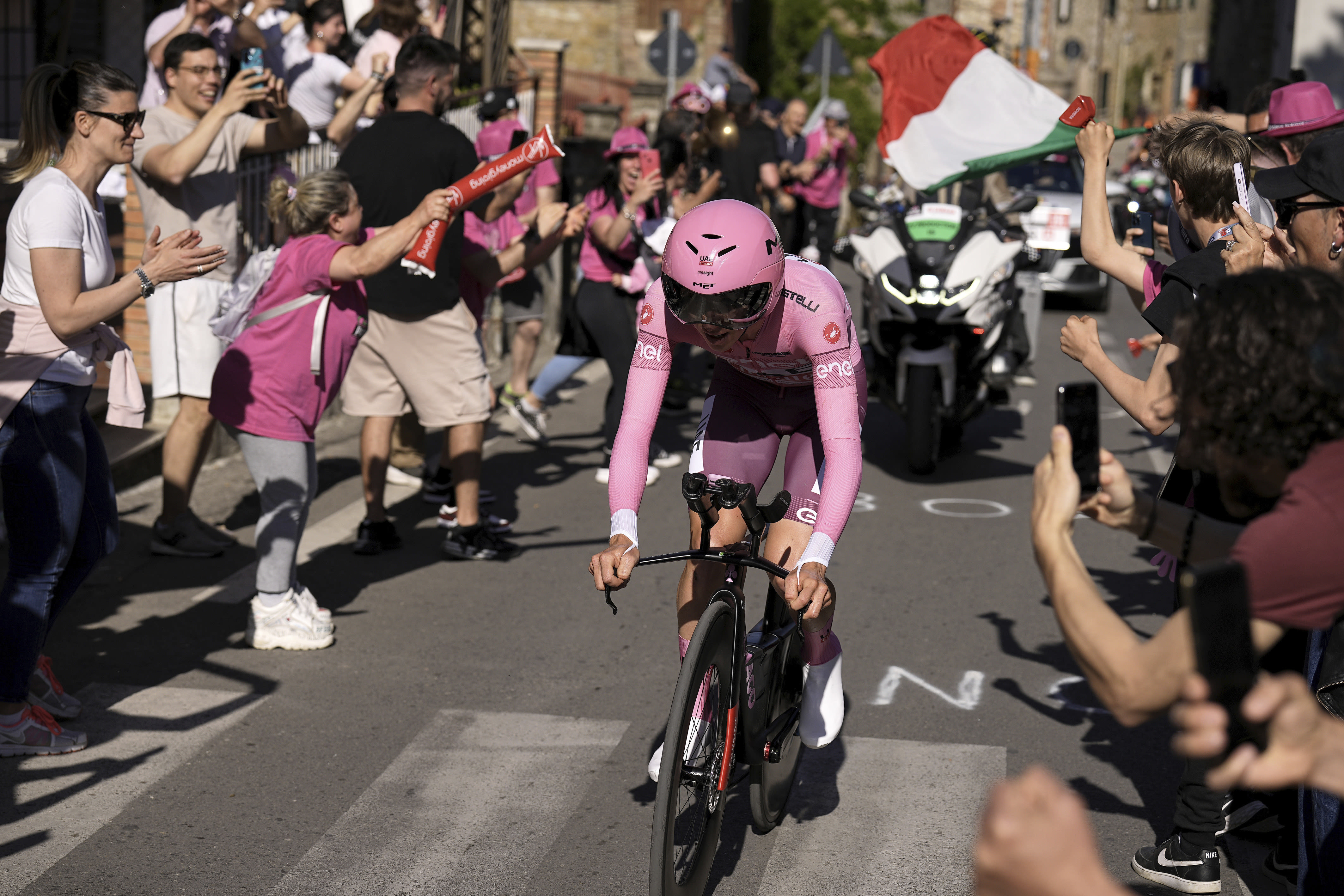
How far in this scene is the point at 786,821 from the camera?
14.6 ft

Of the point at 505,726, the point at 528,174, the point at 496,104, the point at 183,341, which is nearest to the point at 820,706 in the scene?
the point at 505,726

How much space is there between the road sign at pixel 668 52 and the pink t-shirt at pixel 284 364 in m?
16.3

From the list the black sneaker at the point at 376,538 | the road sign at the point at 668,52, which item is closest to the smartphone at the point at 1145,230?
the black sneaker at the point at 376,538

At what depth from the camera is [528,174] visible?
938 cm

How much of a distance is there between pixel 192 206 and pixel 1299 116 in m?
5.26

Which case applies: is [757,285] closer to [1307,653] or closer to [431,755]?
[1307,653]

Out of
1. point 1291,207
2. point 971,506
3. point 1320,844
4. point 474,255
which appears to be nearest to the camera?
point 1320,844

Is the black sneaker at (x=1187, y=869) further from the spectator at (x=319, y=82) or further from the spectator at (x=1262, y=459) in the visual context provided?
the spectator at (x=319, y=82)

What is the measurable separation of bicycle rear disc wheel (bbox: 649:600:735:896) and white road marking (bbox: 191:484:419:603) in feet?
9.91

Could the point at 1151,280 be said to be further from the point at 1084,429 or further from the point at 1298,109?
the point at 1298,109

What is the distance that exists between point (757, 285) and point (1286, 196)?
4.54ft

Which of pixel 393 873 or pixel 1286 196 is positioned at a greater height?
pixel 1286 196

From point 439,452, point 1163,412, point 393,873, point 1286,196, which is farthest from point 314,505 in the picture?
point 1163,412

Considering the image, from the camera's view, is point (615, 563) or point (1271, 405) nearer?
point (1271, 405)
